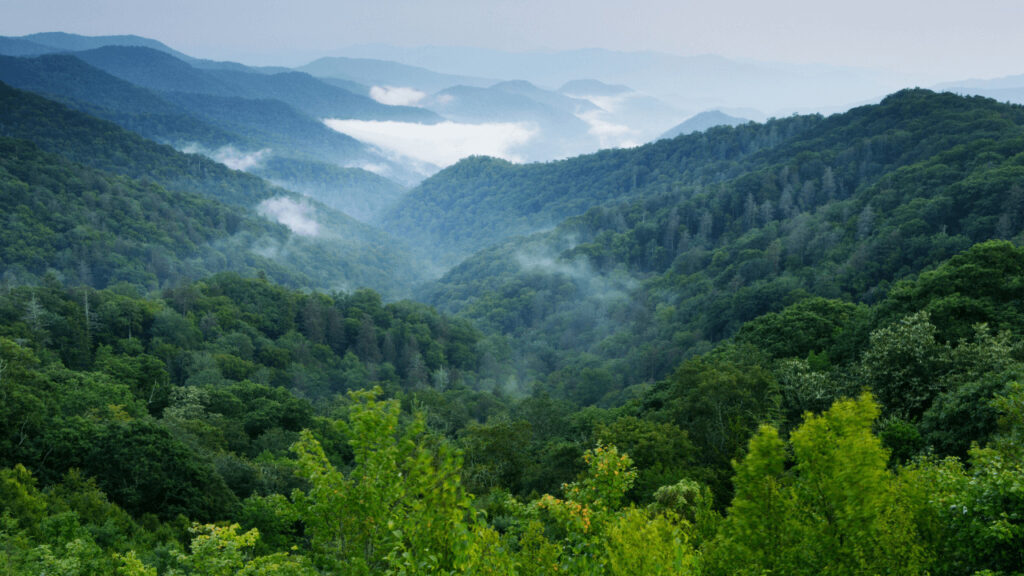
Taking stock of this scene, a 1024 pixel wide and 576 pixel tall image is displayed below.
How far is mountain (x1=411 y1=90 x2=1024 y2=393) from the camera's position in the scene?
78.4 metres

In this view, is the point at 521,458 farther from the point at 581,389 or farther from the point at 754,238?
the point at 754,238

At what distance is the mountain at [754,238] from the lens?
257 feet

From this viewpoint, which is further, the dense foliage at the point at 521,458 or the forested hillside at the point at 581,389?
the forested hillside at the point at 581,389

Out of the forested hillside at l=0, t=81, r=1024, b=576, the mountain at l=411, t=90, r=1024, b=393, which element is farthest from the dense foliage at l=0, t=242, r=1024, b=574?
the mountain at l=411, t=90, r=1024, b=393

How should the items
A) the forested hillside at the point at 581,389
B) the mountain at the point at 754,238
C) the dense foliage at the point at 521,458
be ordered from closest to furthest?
1. the dense foliage at the point at 521,458
2. the forested hillside at the point at 581,389
3. the mountain at the point at 754,238

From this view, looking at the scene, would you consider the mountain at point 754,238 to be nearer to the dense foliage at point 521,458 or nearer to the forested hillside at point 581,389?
the forested hillside at point 581,389

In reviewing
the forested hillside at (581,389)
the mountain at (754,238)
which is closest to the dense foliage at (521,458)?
the forested hillside at (581,389)

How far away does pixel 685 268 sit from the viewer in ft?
417

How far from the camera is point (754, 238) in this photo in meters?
116

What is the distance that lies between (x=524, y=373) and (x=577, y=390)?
2548 cm

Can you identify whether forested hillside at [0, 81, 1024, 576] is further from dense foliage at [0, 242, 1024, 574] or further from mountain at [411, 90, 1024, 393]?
mountain at [411, 90, 1024, 393]

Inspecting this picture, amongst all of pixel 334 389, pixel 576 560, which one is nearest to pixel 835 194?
pixel 334 389

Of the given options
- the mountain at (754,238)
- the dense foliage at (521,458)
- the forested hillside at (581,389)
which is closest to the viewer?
the dense foliage at (521,458)

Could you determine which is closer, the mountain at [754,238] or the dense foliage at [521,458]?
the dense foliage at [521,458]
